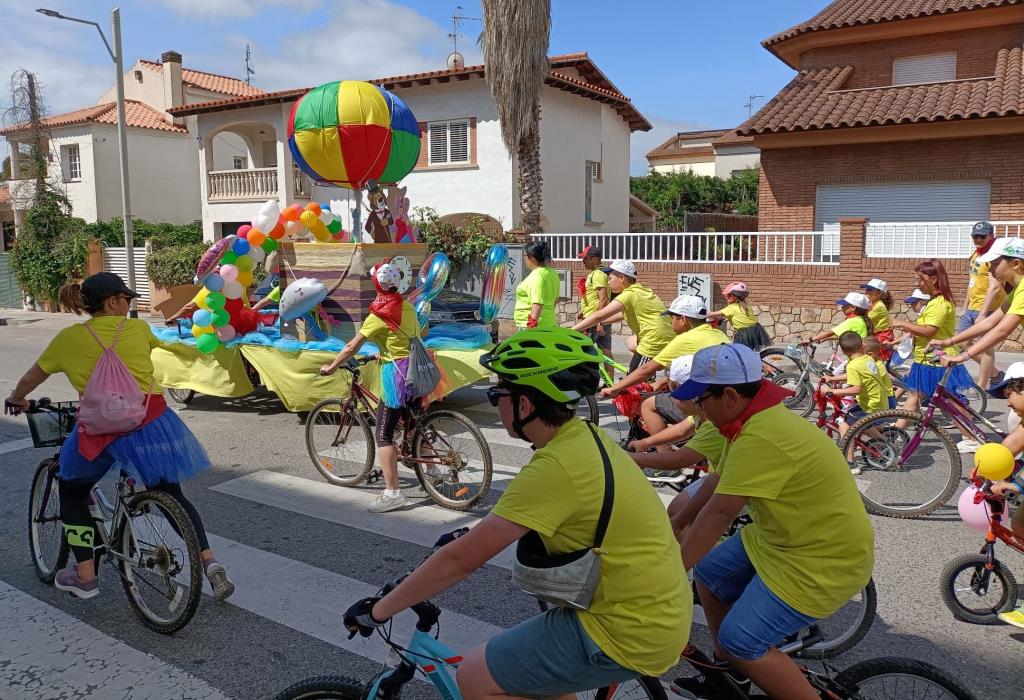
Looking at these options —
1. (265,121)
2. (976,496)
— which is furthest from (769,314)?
(265,121)

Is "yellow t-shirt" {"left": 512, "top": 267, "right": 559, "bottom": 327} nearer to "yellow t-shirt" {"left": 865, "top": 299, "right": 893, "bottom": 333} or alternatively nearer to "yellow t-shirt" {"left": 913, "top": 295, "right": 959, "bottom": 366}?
"yellow t-shirt" {"left": 865, "top": 299, "right": 893, "bottom": 333}

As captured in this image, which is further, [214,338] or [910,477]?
[214,338]

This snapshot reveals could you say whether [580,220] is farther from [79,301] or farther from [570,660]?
[570,660]

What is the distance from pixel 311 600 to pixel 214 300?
18.6 feet

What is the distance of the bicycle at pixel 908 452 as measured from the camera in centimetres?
600

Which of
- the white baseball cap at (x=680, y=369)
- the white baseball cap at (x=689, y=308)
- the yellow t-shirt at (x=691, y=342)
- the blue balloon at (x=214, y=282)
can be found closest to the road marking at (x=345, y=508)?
the white baseball cap at (x=680, y=369)

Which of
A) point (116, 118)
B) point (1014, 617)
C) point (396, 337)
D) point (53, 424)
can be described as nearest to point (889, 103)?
point (396, 337)

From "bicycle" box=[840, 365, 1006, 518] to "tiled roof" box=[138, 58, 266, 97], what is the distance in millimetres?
31668

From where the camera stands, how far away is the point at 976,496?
4289 mm

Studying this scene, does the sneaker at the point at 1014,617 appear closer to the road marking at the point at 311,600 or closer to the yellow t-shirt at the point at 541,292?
the road marking at the point at 311,600

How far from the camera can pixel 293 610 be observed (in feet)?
14.8

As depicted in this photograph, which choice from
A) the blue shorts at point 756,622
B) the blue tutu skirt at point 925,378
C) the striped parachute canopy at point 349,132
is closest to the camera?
the blue shorts at point 756,622

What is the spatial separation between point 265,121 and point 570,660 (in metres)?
25.3

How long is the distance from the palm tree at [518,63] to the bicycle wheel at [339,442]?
1218 cm
